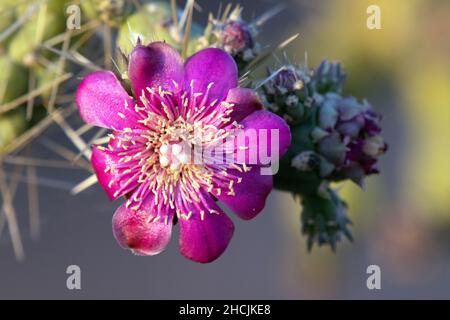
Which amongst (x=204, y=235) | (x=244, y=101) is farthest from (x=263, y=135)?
Answer: (x=204, y=235)

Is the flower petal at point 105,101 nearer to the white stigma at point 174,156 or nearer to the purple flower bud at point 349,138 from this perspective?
the white stigma at point 174,156

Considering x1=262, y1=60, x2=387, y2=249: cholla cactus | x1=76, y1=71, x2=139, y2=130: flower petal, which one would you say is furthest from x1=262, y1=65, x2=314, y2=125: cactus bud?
x1=76, y1=71, x2=139, y2=130: flower petal

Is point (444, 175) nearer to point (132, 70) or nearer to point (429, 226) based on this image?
point (429, 226)

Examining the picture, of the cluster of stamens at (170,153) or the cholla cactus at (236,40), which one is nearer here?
the cluster of stamens at (170,153)

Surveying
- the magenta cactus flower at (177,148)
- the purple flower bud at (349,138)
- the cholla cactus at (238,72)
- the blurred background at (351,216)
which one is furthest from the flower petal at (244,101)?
the blurred background at (351,216)

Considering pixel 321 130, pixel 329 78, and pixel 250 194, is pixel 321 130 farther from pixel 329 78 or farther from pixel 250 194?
pixel 250 194

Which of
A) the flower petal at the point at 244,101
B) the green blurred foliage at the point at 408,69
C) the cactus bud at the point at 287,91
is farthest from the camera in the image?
the green blurred foliage at the point at 408,69

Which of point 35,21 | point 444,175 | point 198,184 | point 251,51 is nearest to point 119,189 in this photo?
point 198,184
